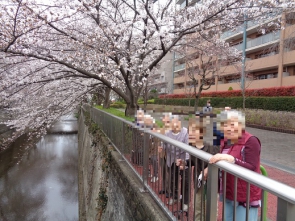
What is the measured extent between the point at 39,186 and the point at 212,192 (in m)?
14.1

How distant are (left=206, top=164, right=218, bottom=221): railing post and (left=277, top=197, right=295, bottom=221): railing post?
22.5 inches

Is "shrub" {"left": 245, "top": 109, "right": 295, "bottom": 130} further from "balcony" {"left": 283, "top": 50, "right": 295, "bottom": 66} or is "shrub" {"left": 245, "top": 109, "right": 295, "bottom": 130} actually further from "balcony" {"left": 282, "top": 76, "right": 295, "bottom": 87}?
"balcony" {"left": 283, "top": 50, "right": 295, "bottom": 66}

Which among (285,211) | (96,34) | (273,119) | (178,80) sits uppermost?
(178,80)

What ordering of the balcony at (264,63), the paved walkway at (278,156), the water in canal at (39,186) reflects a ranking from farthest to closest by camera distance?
the balcony at (264,63)
the water in canal at (39,186)
the paved walkway at (278,156)

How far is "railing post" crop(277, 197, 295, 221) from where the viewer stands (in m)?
1.01

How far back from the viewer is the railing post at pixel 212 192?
65.1 inches

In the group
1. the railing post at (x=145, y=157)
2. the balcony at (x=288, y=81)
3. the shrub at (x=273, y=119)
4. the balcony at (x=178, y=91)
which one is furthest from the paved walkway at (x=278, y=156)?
the balcony at (x=178, y=91)

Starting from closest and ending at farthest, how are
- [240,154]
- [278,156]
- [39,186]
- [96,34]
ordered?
1. [240,154]
2. [96,34]
3. [278,156]
4. [39,186]

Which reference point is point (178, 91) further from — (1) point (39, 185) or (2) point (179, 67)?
(1) point (39, 185)

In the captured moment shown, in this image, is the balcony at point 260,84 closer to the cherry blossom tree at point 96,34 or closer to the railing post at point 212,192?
the cherry blossom tree at point 96,34

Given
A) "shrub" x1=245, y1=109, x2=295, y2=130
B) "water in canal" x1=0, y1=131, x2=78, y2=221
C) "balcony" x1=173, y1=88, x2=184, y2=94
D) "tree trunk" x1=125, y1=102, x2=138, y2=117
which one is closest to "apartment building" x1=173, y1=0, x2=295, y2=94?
"shrub" x1=245, y1=109, x2=295, y2=130

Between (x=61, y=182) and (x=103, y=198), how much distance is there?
9920 millimetres

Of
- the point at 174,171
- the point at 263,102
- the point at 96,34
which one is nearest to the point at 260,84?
the point at 263,102

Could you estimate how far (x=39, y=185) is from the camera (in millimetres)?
13695
